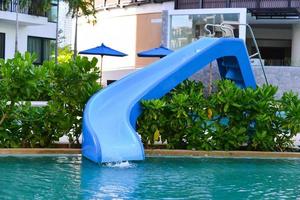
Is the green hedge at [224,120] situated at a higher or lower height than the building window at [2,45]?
lower

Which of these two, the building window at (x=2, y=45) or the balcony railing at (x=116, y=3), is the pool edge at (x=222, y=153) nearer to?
the building window at (x=2, y=45)

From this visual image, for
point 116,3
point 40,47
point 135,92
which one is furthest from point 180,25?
point 135,92

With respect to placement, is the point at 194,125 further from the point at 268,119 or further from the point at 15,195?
the point at 15,195

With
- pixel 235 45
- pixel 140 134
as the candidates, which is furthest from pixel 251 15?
pixel 140 134

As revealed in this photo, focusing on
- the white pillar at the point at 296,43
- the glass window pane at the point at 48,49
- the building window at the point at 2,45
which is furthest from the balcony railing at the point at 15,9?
the white pillar at the point at 296,43

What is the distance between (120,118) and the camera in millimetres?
10836

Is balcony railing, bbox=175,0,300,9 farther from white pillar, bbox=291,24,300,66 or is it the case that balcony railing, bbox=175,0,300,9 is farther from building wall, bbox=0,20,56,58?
building wall, bbox=0,20,56,58

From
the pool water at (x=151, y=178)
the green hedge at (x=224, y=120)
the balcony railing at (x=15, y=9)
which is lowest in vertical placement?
the pool water at (x=151, y=178)

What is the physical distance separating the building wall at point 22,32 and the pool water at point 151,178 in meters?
20.0

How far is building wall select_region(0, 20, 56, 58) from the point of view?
2955cm

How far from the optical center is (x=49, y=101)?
450 inches

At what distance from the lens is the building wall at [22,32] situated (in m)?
29.5

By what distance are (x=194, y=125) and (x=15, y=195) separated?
5.19 metres

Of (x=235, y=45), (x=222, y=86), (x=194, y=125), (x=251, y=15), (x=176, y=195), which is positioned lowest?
(x=176, y=195)
